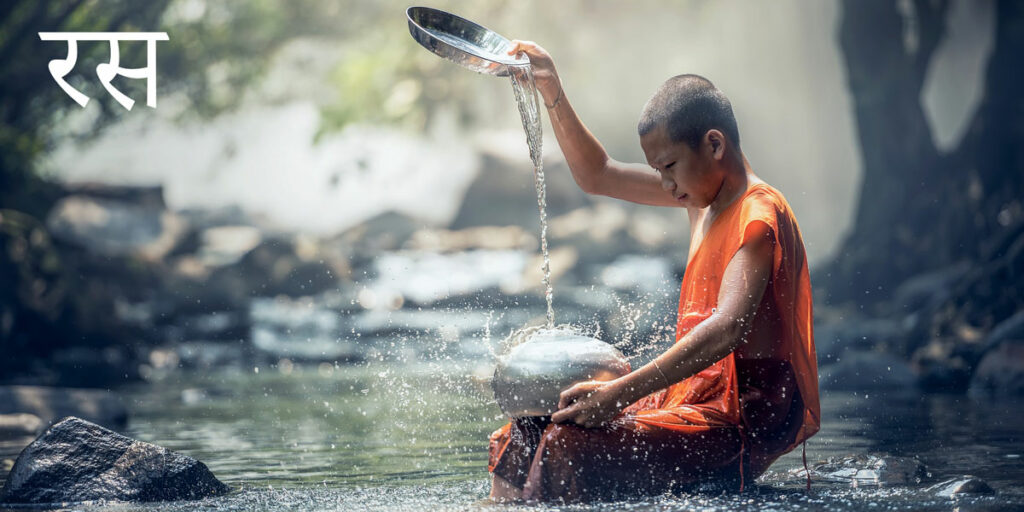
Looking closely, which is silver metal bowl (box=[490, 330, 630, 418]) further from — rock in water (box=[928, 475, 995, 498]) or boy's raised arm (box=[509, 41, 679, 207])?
rock in water (box=[928, 475, 995, 498])

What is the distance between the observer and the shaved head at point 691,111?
3508 millimetres

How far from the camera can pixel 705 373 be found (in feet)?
Answer: 12.1

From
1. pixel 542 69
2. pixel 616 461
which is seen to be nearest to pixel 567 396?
pixel 616 461

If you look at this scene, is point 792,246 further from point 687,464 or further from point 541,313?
point 541,313

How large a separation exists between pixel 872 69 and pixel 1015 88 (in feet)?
10.0

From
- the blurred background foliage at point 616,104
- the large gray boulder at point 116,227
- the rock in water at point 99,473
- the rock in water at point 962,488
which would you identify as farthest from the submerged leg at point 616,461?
the large gray boulder at point 116,227

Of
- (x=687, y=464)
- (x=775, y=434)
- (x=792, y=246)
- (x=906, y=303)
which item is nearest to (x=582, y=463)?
(x=687, y=464)

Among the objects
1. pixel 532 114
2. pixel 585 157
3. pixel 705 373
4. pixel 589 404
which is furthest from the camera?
pixel 532 114

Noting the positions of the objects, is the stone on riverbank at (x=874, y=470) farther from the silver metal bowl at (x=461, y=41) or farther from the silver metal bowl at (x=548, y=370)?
the silver metal bowl at (x=461, y=41)

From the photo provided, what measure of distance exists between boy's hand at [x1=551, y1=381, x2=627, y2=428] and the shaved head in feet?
2.68

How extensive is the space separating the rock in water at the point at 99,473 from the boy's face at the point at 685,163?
227 cm

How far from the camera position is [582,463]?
343cm

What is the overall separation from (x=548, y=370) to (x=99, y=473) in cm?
209

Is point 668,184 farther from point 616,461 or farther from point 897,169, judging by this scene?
point 897,169
